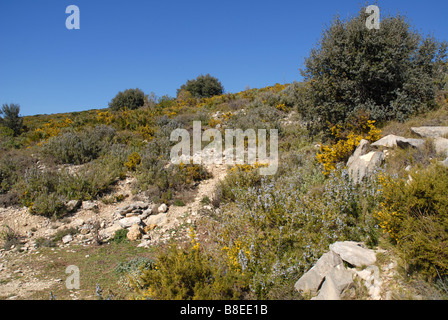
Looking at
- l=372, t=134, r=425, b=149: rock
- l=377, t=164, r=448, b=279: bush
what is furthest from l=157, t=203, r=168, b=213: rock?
l=372, t=134, r=425, b=149: rock

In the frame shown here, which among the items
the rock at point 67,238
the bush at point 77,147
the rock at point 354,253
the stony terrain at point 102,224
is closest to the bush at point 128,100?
the bush at point 77,147

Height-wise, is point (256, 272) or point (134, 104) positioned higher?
point (134, 104)

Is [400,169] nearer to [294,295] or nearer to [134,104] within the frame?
[294,295]

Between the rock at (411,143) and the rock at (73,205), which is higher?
the rock at (411,143)

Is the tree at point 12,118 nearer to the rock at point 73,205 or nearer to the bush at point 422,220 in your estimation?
the rock at point 73,205

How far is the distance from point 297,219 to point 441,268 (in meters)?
1.94

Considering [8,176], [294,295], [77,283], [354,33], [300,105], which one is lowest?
[77,283]

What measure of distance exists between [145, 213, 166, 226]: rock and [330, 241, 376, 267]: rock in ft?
13.7

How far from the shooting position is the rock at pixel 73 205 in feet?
22.3

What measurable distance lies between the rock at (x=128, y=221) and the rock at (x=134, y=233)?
0.27 meters

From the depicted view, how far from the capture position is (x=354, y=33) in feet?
26.1

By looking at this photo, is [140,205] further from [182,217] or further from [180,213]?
[182,217]

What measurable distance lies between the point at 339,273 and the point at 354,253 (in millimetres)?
435

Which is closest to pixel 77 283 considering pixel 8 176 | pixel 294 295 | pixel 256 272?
pixel 256 272
